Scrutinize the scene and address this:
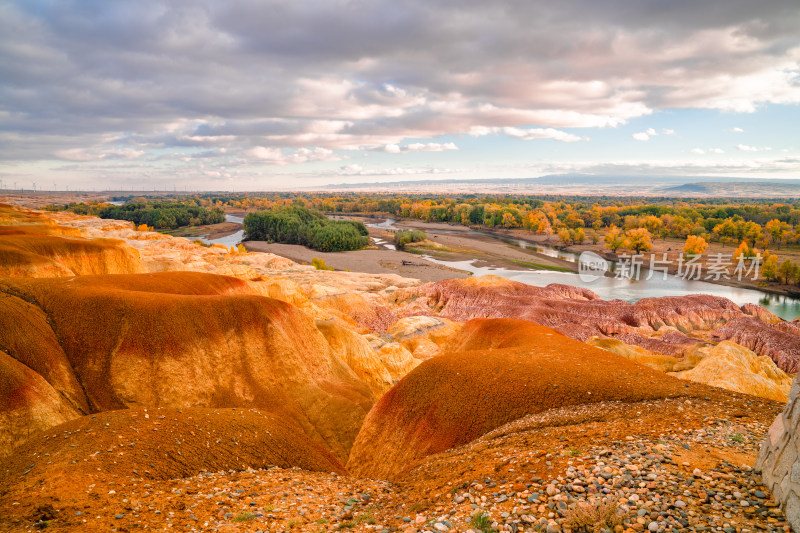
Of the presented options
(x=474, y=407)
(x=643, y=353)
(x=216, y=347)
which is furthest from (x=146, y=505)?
(x=643, y=353)

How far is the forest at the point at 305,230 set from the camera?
457ft

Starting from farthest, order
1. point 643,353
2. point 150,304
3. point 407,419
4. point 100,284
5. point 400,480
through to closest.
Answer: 1. point 643,353
2. point 100,284
3. point 150,304
4. point 407,419
5. point 400,480

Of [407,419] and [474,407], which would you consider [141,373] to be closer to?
[407,419]

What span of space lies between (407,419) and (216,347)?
15.6m

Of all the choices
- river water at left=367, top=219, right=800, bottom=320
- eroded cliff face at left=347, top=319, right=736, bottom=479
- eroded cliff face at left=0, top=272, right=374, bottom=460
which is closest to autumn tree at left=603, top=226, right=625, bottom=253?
river water at left=367, top=219, right=800, bottom=320

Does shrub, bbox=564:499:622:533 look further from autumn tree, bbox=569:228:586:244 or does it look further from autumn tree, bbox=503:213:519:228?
autumn tree, bbox=503:213:519:228

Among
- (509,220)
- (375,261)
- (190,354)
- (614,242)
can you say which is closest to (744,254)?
(614,242)

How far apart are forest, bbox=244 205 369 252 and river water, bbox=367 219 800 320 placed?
35.9 meters

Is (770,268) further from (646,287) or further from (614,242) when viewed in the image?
(614,242)

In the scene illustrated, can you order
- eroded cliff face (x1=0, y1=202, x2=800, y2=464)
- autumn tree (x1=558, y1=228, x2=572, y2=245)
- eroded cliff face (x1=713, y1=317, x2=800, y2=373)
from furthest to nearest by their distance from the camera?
autumn tree (x1=558, y1=228, x2=572, y2=245) → eroded cliff face (x1=713, y1=317, x2=800, y2=373) → eroded cliff face (x1=0, y1=202, x2=800, y2=464)

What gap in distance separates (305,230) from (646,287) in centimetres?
11334

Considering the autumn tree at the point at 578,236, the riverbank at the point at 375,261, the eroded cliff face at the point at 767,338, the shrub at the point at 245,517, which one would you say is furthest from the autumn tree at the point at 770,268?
the shrub at the point at 245,517

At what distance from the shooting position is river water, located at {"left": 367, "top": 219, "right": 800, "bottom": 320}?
83.5 meters

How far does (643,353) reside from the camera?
41.6 meters
